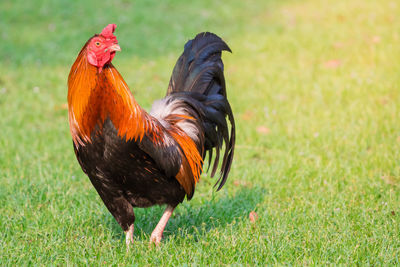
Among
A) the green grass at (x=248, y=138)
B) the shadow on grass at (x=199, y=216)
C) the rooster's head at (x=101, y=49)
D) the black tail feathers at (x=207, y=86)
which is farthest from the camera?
the shadow on grass at (x=199, y=216)

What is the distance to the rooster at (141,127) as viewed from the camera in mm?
3527

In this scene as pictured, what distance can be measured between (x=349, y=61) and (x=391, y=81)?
3.68 ft

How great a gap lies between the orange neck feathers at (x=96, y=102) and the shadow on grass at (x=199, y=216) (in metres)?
1.26

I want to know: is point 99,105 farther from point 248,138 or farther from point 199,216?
point 248,138

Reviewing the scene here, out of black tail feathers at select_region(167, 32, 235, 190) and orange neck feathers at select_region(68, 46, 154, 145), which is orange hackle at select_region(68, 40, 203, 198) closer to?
orange neck feathers at select_region(68, 46, 154, 145)

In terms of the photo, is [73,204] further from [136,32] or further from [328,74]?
[136,32]

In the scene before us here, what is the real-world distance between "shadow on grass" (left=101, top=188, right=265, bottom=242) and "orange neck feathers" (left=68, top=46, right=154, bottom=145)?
1.26 meters

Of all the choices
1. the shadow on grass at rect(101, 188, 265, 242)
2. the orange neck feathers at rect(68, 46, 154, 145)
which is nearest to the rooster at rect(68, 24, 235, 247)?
the orange neck feathers at rect(68, 46, 154, 145)

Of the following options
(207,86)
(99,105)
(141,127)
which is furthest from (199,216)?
(99,105)

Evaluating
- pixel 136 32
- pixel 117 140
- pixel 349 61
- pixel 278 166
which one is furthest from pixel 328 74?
pixel 117 140

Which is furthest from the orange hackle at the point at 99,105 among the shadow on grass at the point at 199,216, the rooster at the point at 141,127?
the shadow on grass at the point at 199,216

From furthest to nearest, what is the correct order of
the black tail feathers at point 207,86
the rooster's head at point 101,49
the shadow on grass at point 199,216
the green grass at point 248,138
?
the shadow on grass at point 199,216 → the black tail feathers at point 207,86 → the green grass at point 248,138 → the rooster's head at point 101,49

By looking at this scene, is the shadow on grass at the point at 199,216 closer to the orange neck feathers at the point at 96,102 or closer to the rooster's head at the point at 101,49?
the orange neck feathers at the point at 96,102

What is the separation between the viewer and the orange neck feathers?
350 centimetres
